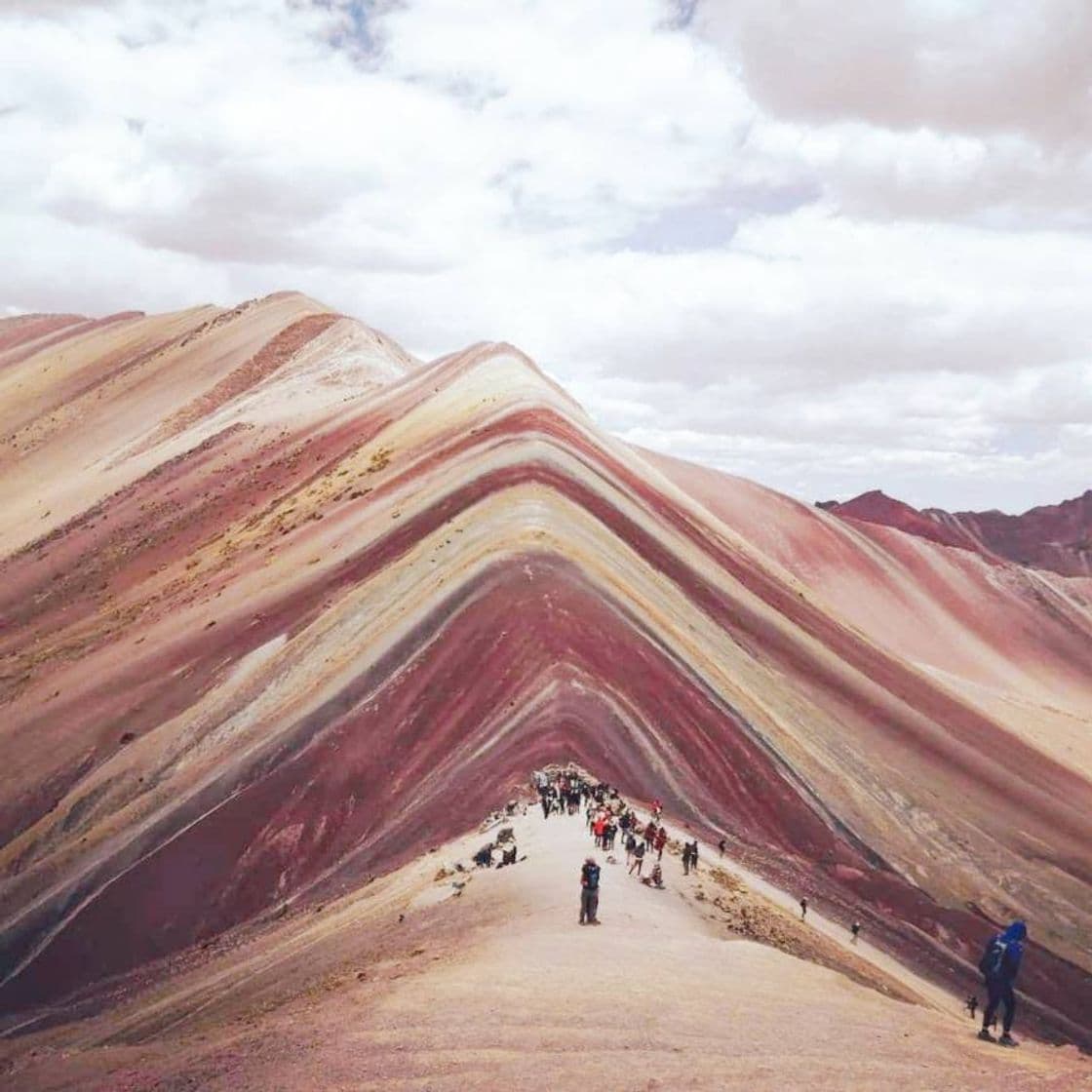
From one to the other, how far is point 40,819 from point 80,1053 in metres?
22.0

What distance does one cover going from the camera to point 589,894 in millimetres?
19109

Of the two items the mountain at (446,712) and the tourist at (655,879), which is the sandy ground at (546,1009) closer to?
the tourist at (655,879)

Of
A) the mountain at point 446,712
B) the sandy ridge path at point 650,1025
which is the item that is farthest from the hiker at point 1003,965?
the mountain at point 446,712

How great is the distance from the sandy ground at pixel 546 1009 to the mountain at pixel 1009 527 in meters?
147

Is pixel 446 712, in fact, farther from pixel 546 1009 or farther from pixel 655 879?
pixel 546 1009

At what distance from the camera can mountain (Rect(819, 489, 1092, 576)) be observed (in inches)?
6732

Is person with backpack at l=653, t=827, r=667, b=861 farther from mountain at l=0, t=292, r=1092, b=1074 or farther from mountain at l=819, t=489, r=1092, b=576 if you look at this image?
mountain at l=819, t=489, r=1092, b=576

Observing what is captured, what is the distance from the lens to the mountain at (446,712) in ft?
107

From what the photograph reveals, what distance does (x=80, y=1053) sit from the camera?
70.9ft

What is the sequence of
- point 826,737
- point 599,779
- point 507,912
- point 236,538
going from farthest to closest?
point 236,538 → point 826,737 → point 599,779 → point 507,912

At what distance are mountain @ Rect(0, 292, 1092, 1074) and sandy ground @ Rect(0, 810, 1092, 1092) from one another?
536cm

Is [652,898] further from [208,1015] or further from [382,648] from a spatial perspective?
[382,648]

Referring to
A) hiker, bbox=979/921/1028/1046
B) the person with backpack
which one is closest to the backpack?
hiker, bbox=979/921/1028/1046

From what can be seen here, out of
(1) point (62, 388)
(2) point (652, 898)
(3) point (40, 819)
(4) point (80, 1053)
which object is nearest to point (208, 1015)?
(4) point (80, 1053)
